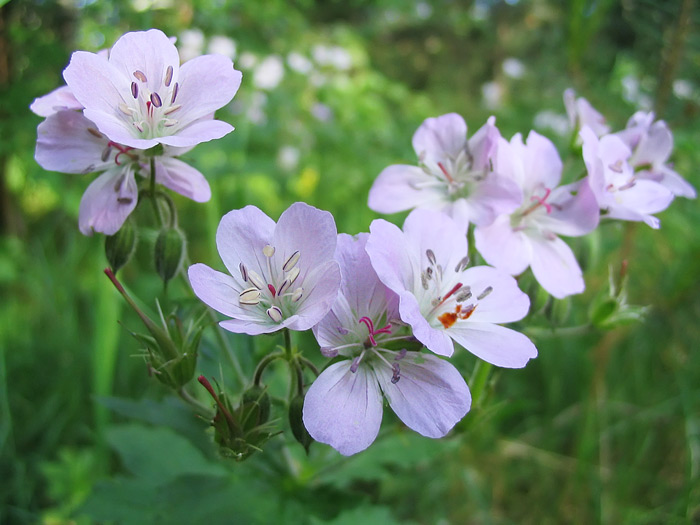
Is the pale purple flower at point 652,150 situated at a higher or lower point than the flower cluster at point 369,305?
higher

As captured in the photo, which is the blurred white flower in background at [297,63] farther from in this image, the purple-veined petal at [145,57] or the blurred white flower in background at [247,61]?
the purple-veined petal at [145,57]

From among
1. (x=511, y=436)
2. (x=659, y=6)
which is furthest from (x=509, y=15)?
(x=511, y=436)

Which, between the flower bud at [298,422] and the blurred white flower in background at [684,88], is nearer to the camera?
the flower bud at [298,422]

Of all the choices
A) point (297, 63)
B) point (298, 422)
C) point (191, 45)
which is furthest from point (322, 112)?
point (298, 422)

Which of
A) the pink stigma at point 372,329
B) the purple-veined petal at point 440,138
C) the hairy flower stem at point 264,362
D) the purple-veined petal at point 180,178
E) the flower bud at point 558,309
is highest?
the purple-veined petal at point 440,138

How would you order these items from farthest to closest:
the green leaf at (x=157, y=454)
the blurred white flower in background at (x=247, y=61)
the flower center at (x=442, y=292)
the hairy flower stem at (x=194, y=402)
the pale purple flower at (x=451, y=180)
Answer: the blurred white flower in background at (x=247, y=61) < the green leaf at (x=157, y=454) < the pale purple flower at (x=451, y=180) < the hairy flower stem at (x=194, y=402) < the flower center at (x=442, y=292)

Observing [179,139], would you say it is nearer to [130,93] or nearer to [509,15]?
[130,93]

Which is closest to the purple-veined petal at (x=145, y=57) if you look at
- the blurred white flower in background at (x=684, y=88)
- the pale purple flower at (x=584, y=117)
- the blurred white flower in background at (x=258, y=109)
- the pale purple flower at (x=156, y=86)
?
the pale purple flower at (x=156, y=86)
